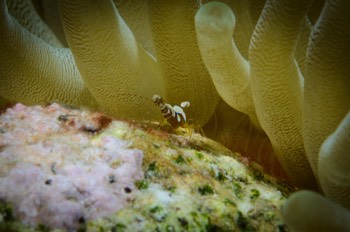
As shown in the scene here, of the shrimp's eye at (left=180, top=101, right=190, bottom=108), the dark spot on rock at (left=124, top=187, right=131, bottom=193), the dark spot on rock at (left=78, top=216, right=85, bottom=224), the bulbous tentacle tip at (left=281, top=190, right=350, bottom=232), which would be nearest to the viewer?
the bulbous tentacle tip at (left=281, top=190, right=350, bottom=232)

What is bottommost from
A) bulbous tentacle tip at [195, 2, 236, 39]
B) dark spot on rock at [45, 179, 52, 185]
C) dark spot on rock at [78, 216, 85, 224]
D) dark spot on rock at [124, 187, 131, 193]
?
dark spot on rock at [78, 216, 85, 224]

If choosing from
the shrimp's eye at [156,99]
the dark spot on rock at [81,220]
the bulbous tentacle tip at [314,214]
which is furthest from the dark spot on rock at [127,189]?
the shrimp's eye at [156,99]

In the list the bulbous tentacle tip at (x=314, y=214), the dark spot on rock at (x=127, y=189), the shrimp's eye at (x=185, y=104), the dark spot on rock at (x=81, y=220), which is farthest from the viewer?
the shrimp's eye at (x=185, y=104)

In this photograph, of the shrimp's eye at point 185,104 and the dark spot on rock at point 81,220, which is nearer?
the dark spot on rock at point 81,220

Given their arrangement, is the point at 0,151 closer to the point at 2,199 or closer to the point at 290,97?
the point at 2,199

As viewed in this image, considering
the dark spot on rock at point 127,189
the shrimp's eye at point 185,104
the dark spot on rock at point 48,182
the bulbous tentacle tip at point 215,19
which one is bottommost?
the dark spot on rock at point 127,189

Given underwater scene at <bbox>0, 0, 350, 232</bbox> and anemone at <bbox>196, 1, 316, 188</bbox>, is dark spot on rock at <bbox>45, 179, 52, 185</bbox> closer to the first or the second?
underwater scene at <bbox>0, 0, 350, 232</bbox>

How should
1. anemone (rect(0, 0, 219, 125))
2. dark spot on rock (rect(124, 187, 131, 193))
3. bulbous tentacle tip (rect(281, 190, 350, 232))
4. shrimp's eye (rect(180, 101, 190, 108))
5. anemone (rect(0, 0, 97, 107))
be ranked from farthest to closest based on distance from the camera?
shrimp's eye (rect(180, 101, 190, 108)) < anemone (rect(0, 0, 97, 107)) < anemone (rect(0, 0, 219, 125)) < dark spot on rock (rect(124, 187, 131, 193)) < bulbous tentacle tip (rect(281, 190, 350, 232))

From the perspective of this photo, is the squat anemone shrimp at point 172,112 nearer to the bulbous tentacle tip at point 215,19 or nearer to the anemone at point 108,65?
the anemone at point 108,65

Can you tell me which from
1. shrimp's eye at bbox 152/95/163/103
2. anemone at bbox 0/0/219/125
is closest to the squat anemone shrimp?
shrimp's eye at bbox 152/95/163/103
